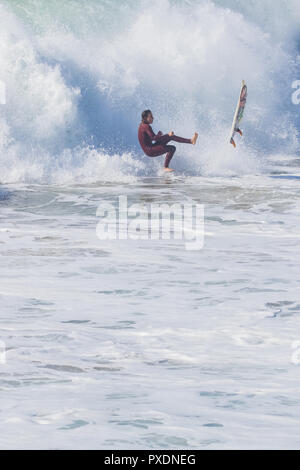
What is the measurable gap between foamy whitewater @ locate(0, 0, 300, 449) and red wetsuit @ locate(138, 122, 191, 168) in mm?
469

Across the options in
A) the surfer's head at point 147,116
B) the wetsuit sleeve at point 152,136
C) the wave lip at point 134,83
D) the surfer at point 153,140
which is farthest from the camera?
the wave lip at point 134,83

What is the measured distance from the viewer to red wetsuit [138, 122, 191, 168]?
14836mm

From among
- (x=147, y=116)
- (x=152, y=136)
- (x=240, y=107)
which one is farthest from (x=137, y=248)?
(x=240, y=107)

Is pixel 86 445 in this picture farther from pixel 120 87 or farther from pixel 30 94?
pixel 120 87

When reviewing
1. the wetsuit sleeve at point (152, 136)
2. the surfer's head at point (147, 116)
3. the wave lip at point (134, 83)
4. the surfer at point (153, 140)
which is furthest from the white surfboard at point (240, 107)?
the surfer's head at point (147, 116)

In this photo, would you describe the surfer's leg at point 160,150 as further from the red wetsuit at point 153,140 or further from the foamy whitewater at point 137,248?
the foamy whitewater at point 137,248

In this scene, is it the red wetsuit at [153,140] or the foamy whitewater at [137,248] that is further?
the red wetsuit at [153,140]

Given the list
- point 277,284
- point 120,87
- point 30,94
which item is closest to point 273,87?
point 120,87

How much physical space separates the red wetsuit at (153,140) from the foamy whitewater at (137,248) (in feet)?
1.54

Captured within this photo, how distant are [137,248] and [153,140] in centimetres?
649

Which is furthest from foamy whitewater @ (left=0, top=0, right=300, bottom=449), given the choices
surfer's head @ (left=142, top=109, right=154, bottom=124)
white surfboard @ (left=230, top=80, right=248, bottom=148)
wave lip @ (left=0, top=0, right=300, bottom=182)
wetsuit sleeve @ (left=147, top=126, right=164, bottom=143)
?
surfer's head @ (left=142, top=109, right=154, bottom=124)

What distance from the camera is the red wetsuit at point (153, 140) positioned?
14836 mm

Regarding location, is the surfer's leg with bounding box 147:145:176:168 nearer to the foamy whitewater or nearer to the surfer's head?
the foamy whitewater

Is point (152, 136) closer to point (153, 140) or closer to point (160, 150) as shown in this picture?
point (153, 140)
